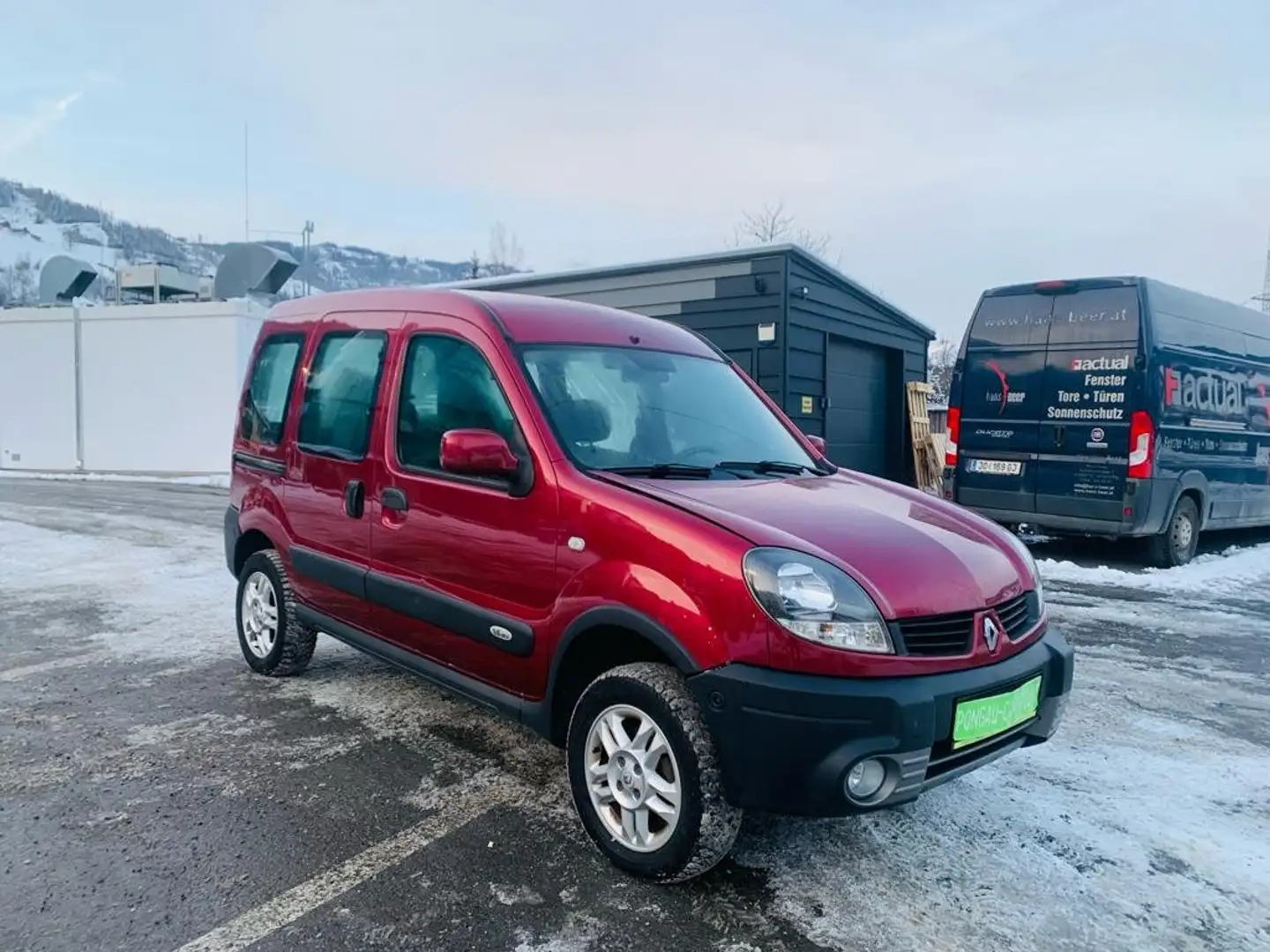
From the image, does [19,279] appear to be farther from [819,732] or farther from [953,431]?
[819,732]

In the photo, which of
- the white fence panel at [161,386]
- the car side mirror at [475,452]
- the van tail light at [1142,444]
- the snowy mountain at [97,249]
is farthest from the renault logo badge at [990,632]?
the snowy mountain at [97,249]

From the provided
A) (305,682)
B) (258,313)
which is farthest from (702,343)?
(258,313)

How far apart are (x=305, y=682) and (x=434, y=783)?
1682mm

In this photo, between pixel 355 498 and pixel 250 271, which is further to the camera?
pixel 250 271

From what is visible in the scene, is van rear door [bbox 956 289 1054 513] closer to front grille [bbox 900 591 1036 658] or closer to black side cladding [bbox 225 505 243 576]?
front grille [bbox 900 591 1036 658]

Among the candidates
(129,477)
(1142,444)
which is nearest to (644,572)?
(1142,444)

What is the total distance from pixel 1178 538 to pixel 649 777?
795 centimetres

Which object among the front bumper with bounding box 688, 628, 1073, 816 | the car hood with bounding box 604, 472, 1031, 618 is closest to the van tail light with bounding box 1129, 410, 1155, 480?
the car hood with bounding box 604, 472, 1031, 618

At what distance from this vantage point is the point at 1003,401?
930cm

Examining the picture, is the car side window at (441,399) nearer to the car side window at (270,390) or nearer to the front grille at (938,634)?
the car side window at (270,390)

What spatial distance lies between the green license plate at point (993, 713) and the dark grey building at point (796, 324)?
8844 mm

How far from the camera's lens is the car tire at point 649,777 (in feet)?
8.76

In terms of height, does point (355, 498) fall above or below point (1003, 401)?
below

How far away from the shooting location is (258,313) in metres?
20.2
